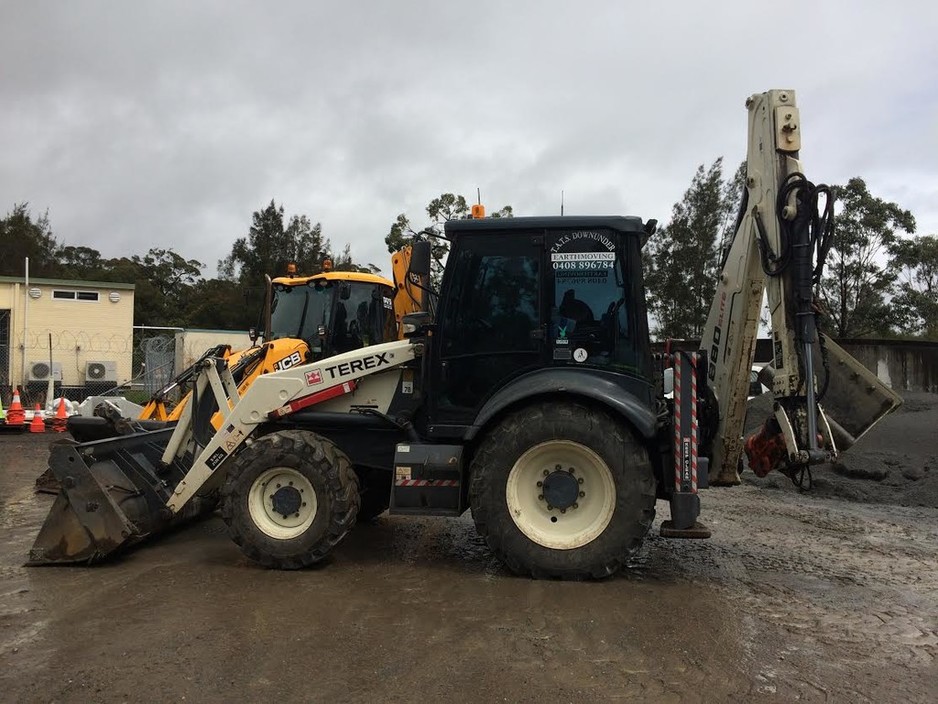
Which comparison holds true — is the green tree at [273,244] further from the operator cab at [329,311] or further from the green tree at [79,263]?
the operator cab at [329,311]

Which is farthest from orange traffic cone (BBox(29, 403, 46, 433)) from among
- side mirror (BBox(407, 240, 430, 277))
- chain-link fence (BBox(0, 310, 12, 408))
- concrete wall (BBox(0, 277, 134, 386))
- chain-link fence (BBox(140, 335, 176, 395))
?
side mirror (BBox(407, 240, 430, 277))

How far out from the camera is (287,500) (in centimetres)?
524

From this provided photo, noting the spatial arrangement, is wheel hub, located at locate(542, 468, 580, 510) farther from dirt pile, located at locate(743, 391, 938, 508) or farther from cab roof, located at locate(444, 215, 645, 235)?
dirt pile, located at locate(743, 391, 938, 508)

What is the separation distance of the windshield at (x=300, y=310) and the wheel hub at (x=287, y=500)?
3.61 m

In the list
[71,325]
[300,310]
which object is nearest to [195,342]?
[71,325]

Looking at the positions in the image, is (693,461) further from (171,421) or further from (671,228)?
(671,228)

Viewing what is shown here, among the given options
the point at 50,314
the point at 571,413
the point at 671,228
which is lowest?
the point at 571,413

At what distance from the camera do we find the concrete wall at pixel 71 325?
2205 centimetres

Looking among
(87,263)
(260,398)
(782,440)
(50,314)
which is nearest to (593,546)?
(782,440)

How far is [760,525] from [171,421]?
656 cm

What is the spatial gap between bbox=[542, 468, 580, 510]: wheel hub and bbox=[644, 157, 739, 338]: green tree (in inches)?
1053

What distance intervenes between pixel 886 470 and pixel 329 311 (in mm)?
8343

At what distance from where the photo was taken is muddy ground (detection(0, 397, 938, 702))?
11.0 ft

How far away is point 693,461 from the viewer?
495 cm
